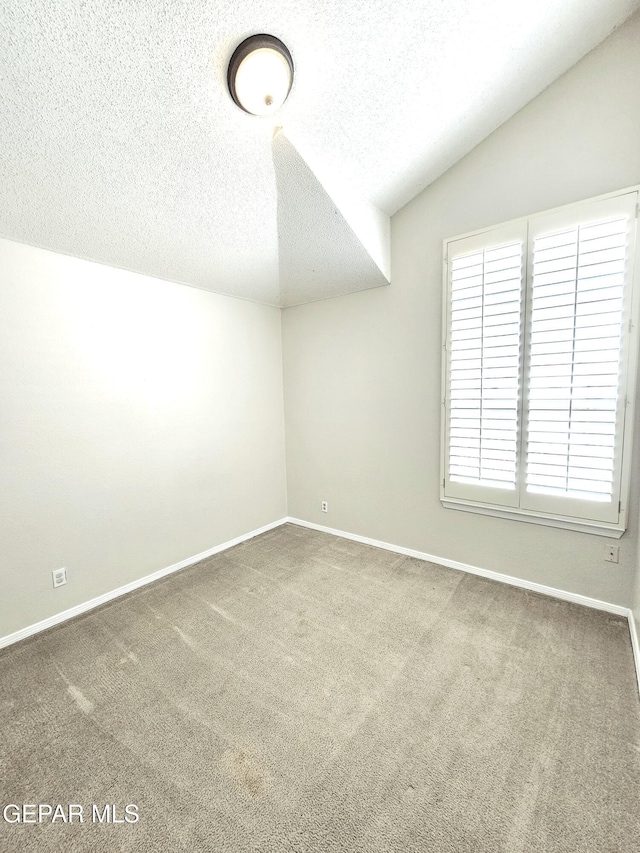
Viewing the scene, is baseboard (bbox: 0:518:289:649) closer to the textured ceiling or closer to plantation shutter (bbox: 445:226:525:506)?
plantation shutter (bbox: 445:226:525:506)

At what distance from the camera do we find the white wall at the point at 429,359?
6.62 feet

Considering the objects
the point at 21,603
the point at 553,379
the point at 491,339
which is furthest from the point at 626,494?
the point at 21,603

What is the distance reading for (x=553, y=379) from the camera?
2164mm

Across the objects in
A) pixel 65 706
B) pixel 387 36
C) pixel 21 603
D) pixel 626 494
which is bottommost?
pixel 65 706

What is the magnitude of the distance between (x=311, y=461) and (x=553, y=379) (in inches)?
86.9

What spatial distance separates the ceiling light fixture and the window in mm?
1498

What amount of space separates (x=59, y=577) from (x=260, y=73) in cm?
292

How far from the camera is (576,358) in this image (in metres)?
2.08

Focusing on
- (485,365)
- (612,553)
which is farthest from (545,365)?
(612,553)

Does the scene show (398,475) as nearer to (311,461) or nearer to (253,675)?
(311,461)

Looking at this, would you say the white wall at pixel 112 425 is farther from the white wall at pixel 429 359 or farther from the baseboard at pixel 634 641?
the baseboard at pixel 634 641

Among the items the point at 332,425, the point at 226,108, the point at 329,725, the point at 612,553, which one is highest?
the point at 226,108

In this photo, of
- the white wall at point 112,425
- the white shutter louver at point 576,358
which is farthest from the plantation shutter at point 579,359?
the white wall at point 112,425

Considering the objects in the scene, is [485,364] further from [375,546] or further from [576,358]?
[375,546]
